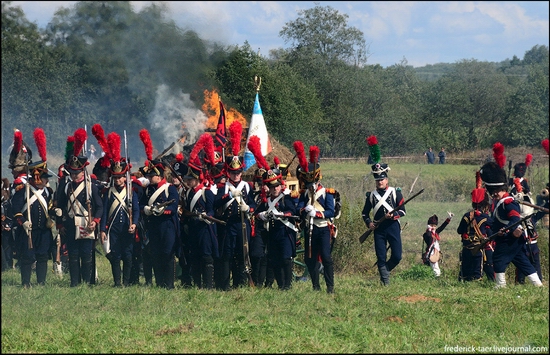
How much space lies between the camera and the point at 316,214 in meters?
11.4

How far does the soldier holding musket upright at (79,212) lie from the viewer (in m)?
12.1

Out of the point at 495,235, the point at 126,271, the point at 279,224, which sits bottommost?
the point at 126,271

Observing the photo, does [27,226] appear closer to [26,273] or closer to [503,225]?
[26,273]

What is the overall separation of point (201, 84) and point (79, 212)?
900 centimetres

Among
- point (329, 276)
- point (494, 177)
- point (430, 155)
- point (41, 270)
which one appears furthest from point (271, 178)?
point (430, 155)

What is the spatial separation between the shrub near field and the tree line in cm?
645

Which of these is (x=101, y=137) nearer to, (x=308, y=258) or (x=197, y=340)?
(x=308, y=258)

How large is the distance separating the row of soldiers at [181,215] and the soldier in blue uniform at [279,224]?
0.05ft

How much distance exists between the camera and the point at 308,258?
11742 millimetres

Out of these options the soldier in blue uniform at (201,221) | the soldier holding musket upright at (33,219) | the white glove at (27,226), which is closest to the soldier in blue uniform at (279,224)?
the soldier in blue uniform at (201,221)

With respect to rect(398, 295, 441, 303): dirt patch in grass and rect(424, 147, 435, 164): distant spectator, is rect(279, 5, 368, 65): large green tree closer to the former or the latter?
rect(424, 147, 435, 164): distant spectator

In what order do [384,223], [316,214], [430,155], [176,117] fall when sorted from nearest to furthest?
1. [316,214]
2. [384,223]
3. [176,117]
4. [430,155]

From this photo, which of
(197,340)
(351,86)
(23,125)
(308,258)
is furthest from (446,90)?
(197,340)

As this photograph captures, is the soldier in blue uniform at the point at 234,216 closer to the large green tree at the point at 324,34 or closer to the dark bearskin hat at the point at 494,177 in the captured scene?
the dark bearskin hat at the point at 494,177
